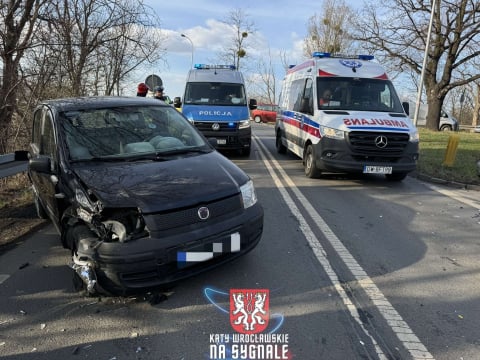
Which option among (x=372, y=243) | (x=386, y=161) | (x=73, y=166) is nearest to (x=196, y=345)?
(x=73, y=166)

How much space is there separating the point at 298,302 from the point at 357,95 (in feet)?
21.5

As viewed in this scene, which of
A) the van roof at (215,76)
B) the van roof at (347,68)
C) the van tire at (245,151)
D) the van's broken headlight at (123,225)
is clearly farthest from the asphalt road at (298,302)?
the van roof at (215,76)

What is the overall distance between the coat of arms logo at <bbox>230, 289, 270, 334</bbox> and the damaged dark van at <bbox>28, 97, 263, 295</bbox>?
1.16 ft

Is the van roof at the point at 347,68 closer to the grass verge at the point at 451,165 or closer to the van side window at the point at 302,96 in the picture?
the van side window at the point at 302,96

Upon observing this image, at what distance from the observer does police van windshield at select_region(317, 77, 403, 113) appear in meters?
8.85

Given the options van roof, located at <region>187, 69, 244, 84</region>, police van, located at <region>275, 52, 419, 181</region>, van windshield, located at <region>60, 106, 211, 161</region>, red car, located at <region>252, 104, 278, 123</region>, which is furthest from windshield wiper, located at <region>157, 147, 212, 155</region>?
red car, located at <region>252, 104, 278, 123</region>

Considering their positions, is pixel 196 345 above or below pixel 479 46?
below

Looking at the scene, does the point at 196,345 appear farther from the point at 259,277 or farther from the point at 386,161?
Result: the point at 386,161

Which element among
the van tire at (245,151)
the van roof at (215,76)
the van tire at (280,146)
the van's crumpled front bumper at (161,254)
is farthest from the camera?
the van tire at (280,146)

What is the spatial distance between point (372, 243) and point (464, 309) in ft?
5.17

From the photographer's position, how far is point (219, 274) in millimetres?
4012

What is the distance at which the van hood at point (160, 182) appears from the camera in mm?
3357

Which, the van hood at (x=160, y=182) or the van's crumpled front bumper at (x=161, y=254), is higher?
the van hood at (x=160, y=182)

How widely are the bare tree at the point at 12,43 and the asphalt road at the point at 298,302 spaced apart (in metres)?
4.09
